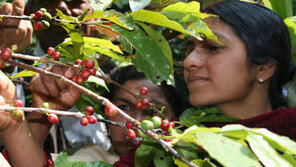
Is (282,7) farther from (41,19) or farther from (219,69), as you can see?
(41,19)

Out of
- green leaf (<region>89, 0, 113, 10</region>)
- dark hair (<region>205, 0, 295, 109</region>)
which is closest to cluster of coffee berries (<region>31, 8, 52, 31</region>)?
green leaf (<region>89, 0, 113, 10</region>)

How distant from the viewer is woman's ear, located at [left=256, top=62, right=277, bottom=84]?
1562 mm

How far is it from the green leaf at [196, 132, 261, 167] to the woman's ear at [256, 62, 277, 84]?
3.30 feet

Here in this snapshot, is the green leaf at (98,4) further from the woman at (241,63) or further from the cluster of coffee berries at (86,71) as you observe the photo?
the woman at (241,63)

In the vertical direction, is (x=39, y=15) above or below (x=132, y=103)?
above

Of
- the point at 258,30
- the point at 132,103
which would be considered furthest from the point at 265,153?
the point at 132,103

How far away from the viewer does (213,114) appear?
1.39 meters

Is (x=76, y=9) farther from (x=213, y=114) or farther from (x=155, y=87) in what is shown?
(x=213, y=114)

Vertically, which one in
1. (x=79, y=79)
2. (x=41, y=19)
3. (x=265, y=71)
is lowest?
(x=265, y=71)

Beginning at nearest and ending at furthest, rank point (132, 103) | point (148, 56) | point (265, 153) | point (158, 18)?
point (265, 153)
point (158, 18)
point (148, 56)
point (132, 103)

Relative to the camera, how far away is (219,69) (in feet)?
4.66

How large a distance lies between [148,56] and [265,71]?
82 cm

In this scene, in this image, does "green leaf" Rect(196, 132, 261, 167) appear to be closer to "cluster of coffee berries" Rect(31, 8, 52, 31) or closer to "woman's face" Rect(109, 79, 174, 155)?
"cluster of coffee berries" Rect(31, 8, 52, 31)

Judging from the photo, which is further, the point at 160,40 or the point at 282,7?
the point at 282,7
